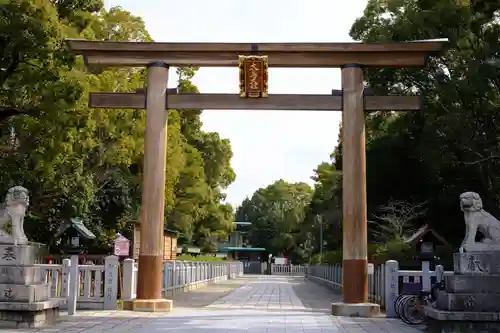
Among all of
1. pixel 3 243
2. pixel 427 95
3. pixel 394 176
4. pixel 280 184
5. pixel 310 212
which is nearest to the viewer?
pixel 3 243

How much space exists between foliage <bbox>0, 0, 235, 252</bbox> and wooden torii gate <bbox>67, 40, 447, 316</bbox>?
44.0 inches

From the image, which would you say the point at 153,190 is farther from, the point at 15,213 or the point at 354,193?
the point at 354,193

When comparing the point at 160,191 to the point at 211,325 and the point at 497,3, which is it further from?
the point at 497,3

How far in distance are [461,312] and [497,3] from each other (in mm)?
7178

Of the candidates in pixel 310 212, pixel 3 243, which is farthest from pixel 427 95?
pixel 310 212

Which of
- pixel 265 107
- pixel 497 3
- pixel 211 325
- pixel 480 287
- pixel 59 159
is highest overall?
pixel 497 3

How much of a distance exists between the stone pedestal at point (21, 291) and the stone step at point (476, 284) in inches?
253

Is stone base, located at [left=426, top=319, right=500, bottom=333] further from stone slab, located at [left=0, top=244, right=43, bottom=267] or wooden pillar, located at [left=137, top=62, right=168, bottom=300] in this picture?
stone slab, located at [left=0, top=244, right=43, bottom=267]

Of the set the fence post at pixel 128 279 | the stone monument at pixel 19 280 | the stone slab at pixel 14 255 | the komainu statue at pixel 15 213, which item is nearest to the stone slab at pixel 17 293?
the stone monument at pixel 19 280

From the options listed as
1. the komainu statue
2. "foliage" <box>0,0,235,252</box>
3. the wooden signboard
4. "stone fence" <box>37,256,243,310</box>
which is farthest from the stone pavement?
the wooden signboard

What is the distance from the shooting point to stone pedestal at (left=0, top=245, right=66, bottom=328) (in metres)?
8.80

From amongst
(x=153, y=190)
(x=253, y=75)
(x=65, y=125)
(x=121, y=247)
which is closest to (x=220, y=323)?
(x=153, y=190)

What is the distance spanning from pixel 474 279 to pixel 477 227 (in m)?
0.94

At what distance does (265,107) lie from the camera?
13047 millimetres
